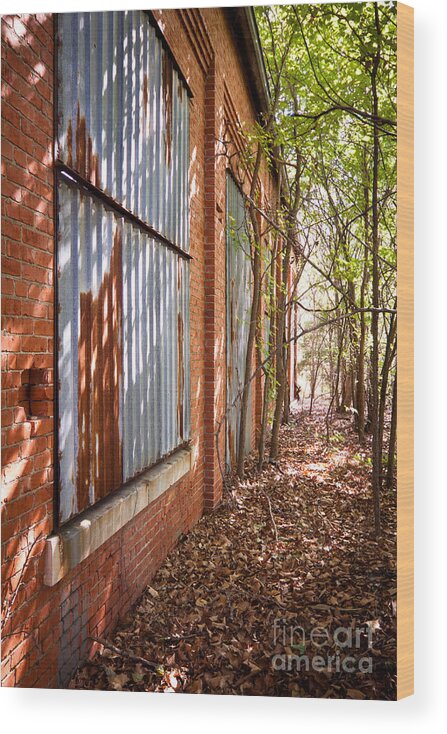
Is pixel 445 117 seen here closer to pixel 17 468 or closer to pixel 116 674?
pixel 17 468

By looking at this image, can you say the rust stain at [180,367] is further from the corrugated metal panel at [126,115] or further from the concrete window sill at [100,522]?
the concrete window sill at [100,522]

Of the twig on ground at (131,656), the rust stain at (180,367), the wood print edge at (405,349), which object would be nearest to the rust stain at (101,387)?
the twig on ground at (131,656)

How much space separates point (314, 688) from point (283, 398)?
2.15 metres

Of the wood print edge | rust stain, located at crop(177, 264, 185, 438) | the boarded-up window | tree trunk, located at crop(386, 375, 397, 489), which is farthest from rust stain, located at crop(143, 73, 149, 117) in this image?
tree trunk, located at crop(386, 375, 397, 489)

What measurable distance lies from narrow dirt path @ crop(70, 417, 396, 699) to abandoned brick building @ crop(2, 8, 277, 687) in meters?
0.22

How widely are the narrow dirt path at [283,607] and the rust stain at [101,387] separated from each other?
0.79 m

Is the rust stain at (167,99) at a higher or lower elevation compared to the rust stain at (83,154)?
higher

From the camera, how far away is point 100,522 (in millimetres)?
2412

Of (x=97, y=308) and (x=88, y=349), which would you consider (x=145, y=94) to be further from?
(x=88, y=349)

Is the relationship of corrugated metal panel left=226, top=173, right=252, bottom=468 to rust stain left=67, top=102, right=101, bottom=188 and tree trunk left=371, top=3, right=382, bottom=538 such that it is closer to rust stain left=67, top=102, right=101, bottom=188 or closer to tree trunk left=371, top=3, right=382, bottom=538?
tree trunk left=371, top=3, right=382, bottom=538

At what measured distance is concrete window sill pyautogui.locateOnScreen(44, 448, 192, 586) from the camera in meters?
2.08

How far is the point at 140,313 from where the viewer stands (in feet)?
9.95

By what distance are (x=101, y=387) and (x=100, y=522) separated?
58cm

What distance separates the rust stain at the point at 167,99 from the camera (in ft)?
11.1
